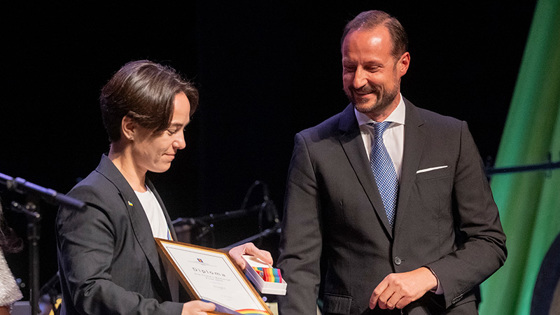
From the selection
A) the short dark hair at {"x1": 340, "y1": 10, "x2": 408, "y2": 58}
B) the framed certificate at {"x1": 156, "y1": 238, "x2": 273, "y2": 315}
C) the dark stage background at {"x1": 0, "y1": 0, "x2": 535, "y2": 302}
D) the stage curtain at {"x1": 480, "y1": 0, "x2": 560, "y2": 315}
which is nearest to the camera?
the framed certificate at {"x1": 156, "y1": 238, "x2": 273, "y2": 315}

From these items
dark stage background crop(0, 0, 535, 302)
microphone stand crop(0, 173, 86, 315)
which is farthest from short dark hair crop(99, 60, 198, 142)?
dark stage background crop(0, 0, 535, 302)

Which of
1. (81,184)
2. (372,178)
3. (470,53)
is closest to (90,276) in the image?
(81,184)

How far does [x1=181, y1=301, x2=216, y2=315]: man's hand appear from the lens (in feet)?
6.03

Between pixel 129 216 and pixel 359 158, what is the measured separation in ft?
2.55

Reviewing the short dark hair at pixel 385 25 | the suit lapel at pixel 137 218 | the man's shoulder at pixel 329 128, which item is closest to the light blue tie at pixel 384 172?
the man's shoulder at pixel 329 128

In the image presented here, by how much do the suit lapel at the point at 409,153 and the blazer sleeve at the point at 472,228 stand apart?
143 mm

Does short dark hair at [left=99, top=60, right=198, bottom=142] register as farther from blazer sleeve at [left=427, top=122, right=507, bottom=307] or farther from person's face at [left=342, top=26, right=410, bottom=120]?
blazer sleeve at [left=427, top=122, right=507, bottom=307]

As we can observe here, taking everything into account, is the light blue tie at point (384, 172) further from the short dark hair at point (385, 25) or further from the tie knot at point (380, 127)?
Answer: the short dark hair at point (385, 25)

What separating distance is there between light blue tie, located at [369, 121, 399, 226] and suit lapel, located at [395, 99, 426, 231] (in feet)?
0.12

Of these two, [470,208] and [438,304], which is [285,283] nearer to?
[438,304]

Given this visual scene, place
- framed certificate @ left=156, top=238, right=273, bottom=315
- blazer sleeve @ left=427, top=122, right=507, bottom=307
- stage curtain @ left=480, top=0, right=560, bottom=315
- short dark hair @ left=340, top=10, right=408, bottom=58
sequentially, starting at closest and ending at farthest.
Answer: framed certificate @ left=156, top=238, right=273, bottom=315 < blazer sleeve @ left=427, top=122, right=507, bottom=307 < short dark hair @ left=340, top=10, right=408, bottom=58 < stage curtain @ left=480, top=0, right=560, bottom=315

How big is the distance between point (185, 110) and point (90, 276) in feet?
2.06

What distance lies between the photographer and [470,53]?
4.41 m

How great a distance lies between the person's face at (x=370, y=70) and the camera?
224 cm
